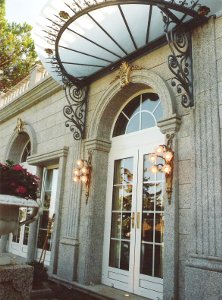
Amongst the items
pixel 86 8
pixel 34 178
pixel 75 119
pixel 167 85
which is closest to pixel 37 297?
pixel 34 178

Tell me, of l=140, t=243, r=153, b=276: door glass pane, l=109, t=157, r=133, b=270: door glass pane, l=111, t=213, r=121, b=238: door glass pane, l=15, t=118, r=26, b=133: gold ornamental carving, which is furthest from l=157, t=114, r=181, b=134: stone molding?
l=15, t=118, r=26, b=133: gold ornamental carving

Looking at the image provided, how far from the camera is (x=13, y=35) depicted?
13.2m

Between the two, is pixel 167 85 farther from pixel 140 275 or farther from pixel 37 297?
pixel 37 297

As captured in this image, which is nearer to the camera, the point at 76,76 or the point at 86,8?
the point at 86,8

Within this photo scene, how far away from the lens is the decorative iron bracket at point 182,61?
416 centimetres

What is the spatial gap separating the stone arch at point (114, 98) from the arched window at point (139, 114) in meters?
0.14

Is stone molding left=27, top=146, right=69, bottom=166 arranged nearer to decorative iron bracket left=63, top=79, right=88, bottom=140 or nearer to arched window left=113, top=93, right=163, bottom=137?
decorative iron bracket left=63, top=79, right=88, bottom=140

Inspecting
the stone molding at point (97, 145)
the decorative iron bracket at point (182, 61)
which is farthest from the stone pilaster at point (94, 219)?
the decorative iron bracket at point (182, 61)

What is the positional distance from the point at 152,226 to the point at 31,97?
5672mm

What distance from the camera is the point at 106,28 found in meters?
4.95

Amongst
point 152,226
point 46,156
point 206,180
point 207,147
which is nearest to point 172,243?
point 152,226

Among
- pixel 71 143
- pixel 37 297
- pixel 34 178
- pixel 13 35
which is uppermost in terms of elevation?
pixel 13 35

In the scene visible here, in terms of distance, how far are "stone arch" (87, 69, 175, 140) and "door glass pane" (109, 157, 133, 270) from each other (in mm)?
802

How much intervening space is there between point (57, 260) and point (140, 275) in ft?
7.11
